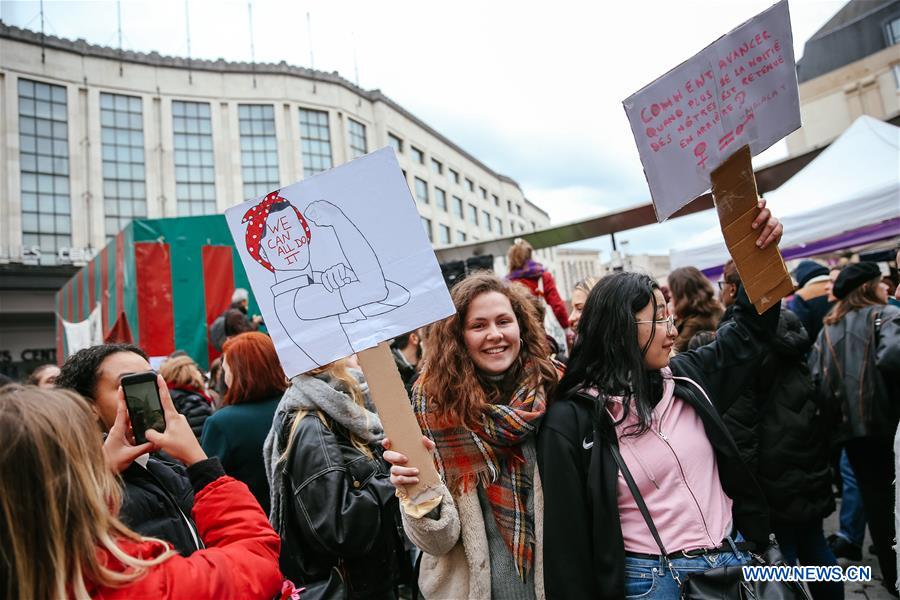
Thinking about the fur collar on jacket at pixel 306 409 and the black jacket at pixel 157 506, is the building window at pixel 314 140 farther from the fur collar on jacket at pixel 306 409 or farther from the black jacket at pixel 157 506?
the black jacket at pixel 157 506

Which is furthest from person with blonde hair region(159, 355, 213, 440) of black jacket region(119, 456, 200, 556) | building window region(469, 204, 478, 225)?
building window region(469, 204, 478, 225)

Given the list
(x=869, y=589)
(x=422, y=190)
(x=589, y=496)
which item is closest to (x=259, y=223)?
(x=589, y=496)

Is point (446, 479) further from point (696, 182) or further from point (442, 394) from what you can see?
point (696, 182)

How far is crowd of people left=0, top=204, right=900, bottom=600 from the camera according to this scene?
1220mm

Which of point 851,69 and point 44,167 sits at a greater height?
point 851,69

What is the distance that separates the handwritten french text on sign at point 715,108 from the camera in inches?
75.1

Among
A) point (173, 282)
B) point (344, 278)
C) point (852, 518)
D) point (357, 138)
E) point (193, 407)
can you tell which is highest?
point (357, 138)

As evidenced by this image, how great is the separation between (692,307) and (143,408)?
295 centimetres

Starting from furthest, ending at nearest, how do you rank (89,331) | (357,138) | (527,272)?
(357,138)
(89,331)
(527,272)

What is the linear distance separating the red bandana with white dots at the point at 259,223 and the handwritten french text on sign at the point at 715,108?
47.8 inches

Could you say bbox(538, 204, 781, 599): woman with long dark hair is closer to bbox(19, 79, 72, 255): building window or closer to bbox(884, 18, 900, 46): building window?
bbox(19, 79, 72, 255): building window

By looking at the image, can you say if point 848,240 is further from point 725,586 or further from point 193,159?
point 193,159

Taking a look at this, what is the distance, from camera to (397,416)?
1841 mm

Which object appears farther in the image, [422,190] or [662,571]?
[422,190]
